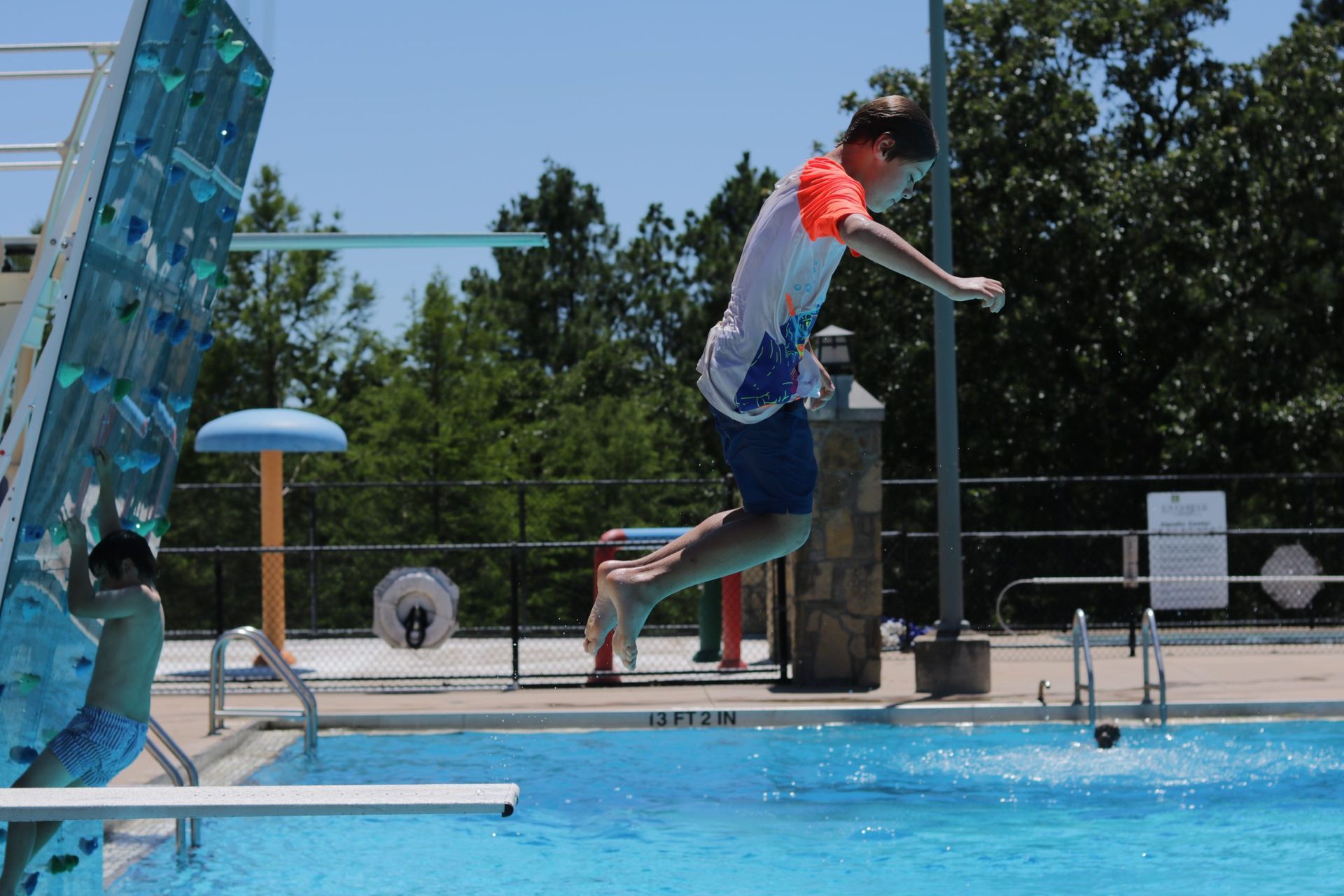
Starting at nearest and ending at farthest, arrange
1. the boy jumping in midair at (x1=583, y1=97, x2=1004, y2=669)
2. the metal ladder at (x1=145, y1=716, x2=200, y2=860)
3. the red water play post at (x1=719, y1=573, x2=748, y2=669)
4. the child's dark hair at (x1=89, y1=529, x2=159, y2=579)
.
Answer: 1. the boy jumping in midair at (x1=583, y1=97, x2=1004, y2=669)
2. the child's dark hair at (x1=89, y1=529, x2=159, y2=579)
3. the metal ladder at (x1=145, y1=716, x2=200, y2=860)
4. the red water play post at (x1=719, y1=573, x2=748, y2=669)

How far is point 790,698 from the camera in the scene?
13.2 metres

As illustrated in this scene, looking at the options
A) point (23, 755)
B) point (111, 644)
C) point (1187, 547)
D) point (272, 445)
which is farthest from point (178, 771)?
point (1187, 547)

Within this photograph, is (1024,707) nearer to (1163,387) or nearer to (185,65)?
(185,65)

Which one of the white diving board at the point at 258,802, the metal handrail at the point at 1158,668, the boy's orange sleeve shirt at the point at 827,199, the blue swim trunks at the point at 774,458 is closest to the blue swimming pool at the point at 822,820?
the metal handrail at the point at 1158,668

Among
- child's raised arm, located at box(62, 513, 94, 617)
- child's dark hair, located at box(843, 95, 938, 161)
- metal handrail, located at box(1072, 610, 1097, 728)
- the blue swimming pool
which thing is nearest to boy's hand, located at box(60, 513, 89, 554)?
child's raised arm, located at box(62, 513, 94, 617)

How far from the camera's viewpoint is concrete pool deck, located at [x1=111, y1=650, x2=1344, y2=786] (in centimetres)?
1239

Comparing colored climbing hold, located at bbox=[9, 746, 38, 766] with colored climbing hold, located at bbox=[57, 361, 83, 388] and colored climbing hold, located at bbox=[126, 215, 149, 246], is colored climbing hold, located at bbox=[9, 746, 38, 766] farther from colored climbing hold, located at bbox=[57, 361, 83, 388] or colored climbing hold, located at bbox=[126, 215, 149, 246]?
colored climbing hold, located at bbox=[126, 215, 149, 246]

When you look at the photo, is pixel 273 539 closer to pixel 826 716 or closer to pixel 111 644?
pixel 826 716

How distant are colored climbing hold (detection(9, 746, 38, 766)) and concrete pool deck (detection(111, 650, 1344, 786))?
5073mm

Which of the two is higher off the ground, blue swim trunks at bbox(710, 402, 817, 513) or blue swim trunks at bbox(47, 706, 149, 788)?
blue swim trunks at bbox(710, 402, 817, 513)

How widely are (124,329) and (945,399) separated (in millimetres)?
8534

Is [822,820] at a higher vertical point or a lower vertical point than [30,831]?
lower

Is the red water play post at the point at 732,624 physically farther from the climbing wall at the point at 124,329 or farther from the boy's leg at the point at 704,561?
the boy's leg at the point at 704,561

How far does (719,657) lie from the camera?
16578 mm
